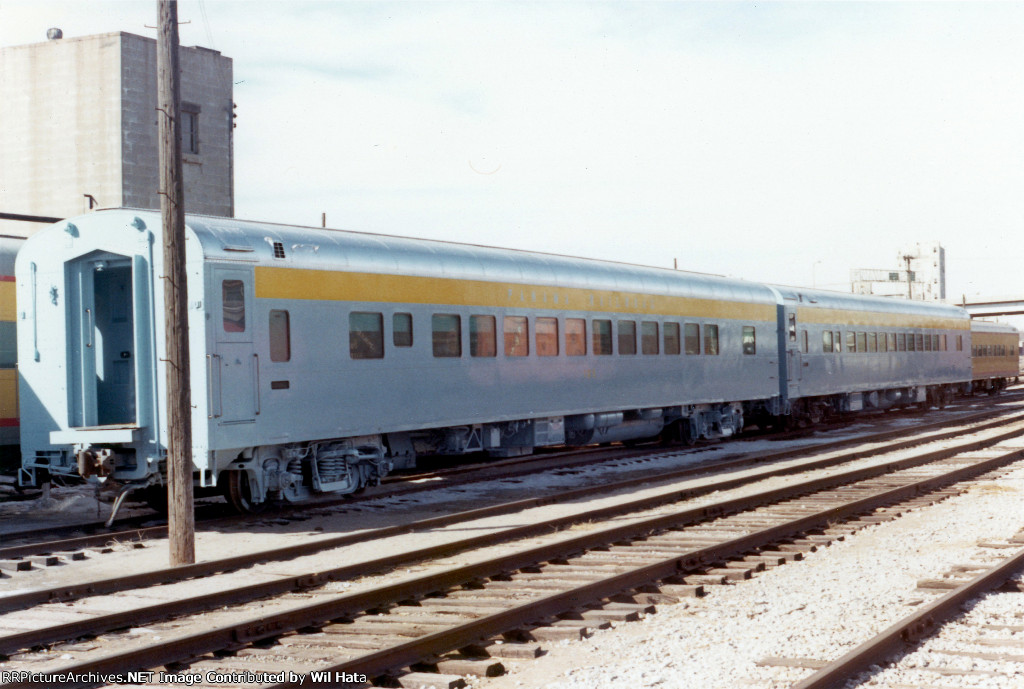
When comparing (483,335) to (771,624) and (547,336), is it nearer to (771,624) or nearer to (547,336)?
(547,336)

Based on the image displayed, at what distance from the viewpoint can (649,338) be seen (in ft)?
65.2

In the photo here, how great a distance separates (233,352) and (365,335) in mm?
2112

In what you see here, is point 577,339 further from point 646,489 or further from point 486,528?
point 486,528

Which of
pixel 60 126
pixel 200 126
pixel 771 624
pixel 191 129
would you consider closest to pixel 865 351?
pixel 200 126

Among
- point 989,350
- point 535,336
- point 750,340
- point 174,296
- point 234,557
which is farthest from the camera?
point 989,350

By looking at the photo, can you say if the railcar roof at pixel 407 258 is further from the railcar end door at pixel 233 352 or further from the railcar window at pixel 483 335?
the railcar window at pixel 483 335

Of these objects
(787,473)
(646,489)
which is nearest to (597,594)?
(646,489)

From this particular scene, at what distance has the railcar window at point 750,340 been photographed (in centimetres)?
2333

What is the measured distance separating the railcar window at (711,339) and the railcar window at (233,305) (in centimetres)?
1189

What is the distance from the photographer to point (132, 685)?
5.92 meters

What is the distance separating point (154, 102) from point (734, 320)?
1948 centimetres

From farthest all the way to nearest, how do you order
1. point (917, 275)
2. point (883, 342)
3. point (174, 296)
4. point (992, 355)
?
point (917, 275) → point (992, 355) → point (883, 342) → point (174, 296)

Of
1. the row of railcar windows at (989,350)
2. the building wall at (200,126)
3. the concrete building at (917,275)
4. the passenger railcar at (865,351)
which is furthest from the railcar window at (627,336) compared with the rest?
the concrete building at (917,275)

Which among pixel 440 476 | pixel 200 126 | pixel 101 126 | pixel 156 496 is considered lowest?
pixel 440 476
